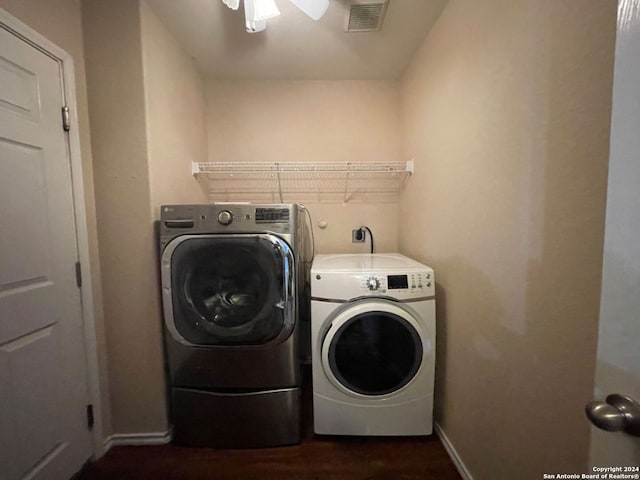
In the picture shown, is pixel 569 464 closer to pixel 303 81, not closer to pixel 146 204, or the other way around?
pixel 146 204

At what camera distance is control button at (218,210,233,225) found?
4.18 ft

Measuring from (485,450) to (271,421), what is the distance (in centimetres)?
102

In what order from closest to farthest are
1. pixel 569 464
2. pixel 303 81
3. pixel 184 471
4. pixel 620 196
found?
pixel 620 196 → pixel 569 464 → pixel 184 471 → pixel 303 81

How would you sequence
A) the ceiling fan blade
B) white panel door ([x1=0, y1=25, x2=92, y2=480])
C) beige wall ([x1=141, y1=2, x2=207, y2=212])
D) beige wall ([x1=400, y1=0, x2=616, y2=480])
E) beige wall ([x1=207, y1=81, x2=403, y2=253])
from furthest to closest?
beige wall ([x1=207, y1=81, x2=403, y2=253]), beige wall ([x1=141, y1=2, x2=207, y2=212]), the ceiling fan blade, white panel door ([x1=0, y1=25, x2=92, y2=480]), beige wall ([x1=400, y1=0, x2=616, y2=480])

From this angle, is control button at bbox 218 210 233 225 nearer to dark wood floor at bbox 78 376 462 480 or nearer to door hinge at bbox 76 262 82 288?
door hinge at bbox 76 262 82 288

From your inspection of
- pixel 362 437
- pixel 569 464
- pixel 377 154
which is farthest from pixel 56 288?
pixel 377 154

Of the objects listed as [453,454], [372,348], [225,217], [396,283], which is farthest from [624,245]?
[453,454]

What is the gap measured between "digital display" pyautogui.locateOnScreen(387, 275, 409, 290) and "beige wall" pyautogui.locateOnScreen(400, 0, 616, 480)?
246mm

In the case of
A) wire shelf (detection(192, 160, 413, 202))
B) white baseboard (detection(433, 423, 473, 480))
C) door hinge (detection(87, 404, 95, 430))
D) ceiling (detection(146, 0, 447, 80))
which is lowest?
white baseboard (detection(433, 423, 473, 480))

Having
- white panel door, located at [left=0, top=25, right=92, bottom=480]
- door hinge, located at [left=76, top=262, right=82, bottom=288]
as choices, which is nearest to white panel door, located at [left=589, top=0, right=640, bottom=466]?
white panel door, located at [left=0, top=25, right=92, bottom=480]

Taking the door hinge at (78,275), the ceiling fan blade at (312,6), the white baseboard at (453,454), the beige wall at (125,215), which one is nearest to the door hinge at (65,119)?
the beige wall at (125,215)

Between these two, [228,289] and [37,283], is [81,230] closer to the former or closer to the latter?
[37,283]

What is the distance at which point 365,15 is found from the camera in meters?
1.38

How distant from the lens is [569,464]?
0.70m
